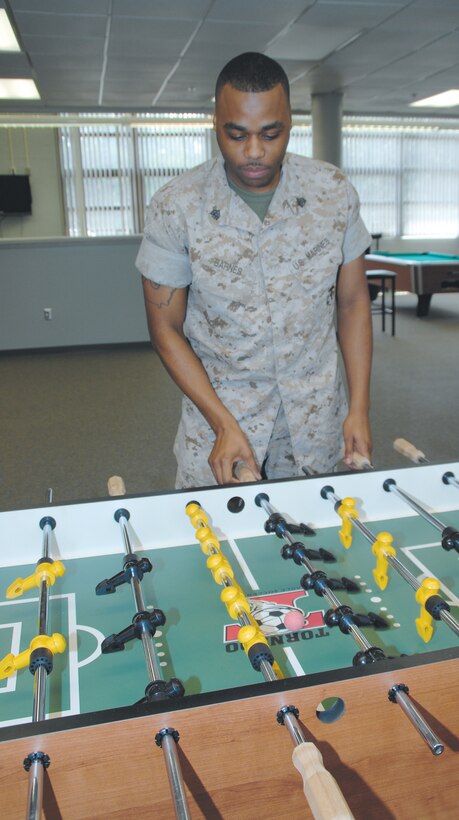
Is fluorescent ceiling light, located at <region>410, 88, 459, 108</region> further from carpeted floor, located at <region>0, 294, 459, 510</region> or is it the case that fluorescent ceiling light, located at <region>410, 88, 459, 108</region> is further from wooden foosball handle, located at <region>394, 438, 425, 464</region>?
wooden foosball handle, located at <region>394, 438, 425, 464</region>

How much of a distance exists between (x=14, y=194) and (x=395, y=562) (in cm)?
1007

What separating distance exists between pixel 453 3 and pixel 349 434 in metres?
4.81

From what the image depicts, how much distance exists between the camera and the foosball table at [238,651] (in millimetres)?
630

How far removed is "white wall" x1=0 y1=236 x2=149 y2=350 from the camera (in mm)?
6152

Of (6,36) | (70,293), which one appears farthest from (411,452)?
(6,36)

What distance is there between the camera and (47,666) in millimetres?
796

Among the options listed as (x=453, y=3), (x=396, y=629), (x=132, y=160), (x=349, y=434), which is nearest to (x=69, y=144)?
(x=132, y=160)

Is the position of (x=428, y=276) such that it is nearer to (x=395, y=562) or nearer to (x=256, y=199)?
(x=256, y=199)

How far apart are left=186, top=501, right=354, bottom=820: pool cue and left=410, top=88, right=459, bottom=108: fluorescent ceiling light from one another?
28.5ft

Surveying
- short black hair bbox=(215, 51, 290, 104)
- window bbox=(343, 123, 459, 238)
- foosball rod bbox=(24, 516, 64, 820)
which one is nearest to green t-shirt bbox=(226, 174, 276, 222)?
short black hair bbox=(215, 51, 290, 104)

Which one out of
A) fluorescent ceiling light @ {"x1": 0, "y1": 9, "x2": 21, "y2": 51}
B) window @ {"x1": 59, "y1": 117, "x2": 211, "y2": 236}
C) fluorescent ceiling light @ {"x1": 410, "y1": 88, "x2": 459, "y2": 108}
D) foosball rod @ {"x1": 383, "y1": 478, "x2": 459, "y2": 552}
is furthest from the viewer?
window @ {"x1": 59, "y1": 117, "x2": 211, "y2": 236}

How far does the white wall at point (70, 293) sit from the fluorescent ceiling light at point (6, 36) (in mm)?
1637

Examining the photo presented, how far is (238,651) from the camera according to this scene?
2.91 ft

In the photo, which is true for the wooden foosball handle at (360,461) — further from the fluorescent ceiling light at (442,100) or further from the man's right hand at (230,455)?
the fluorescent ceiling light at (442,100)
